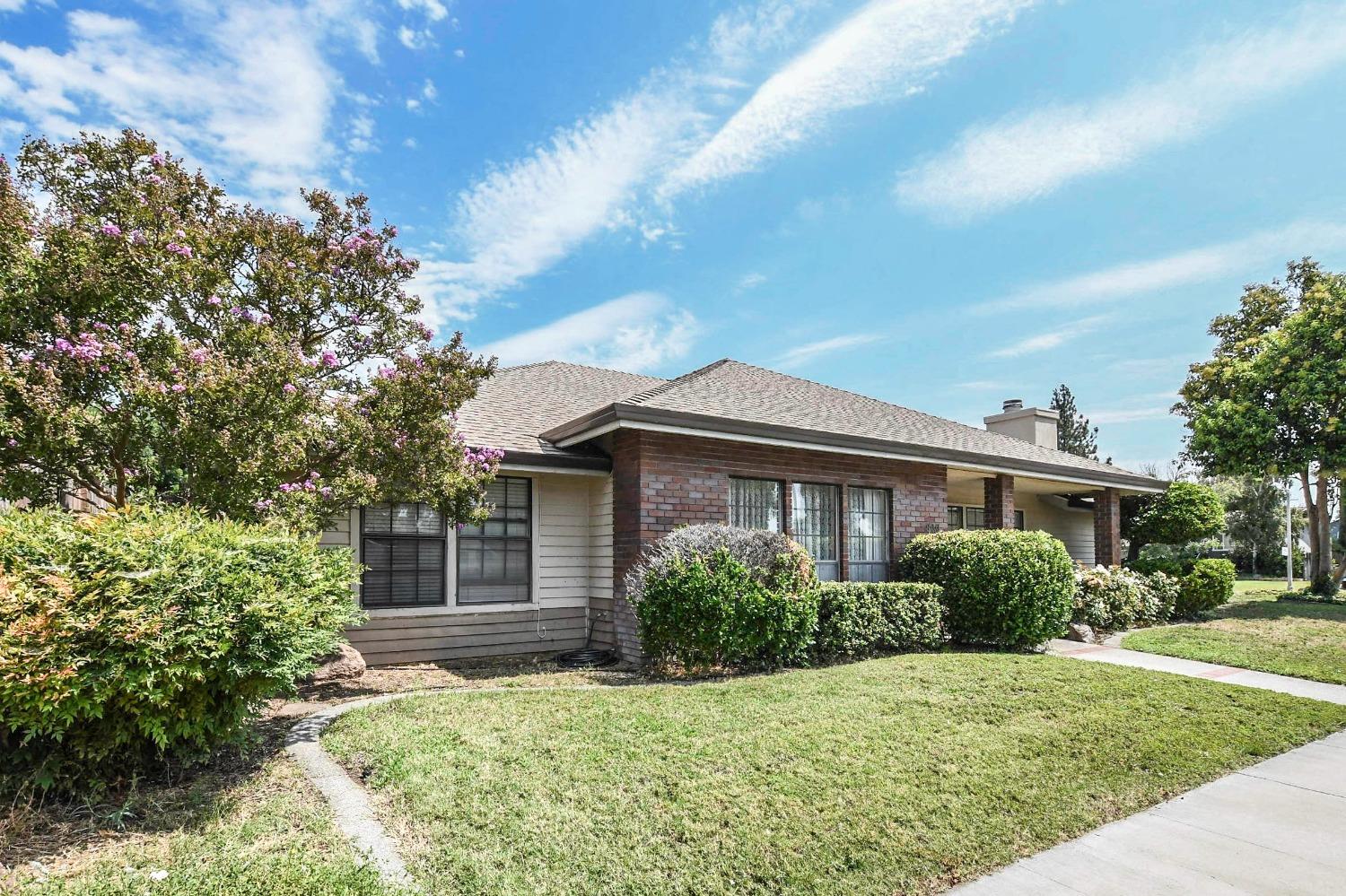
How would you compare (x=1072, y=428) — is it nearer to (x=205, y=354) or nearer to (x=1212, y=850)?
(x=1212, y=850)

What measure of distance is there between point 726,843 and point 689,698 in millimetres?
2851

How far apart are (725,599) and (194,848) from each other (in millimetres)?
5201

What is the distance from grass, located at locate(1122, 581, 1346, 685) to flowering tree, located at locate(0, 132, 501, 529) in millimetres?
10536

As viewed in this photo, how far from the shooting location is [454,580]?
30.7 ft

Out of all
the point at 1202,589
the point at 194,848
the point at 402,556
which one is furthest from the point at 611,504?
the point at 1202,589

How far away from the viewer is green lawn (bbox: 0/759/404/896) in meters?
3.27

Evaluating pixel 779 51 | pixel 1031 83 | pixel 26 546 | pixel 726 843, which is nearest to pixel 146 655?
pixel 26 546

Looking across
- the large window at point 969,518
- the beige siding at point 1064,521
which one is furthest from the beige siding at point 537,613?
the beige siding at point 1064,521

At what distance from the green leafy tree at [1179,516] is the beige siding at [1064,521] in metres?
1.53

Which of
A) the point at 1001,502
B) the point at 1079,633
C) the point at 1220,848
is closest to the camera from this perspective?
Result: the point at 1220,848

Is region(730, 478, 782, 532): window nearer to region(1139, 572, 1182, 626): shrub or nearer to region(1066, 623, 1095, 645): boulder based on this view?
region(1066, 623, 1095, 645): boulder

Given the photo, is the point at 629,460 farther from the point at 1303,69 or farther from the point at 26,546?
the point at 1303,69

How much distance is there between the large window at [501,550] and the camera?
9.55 m

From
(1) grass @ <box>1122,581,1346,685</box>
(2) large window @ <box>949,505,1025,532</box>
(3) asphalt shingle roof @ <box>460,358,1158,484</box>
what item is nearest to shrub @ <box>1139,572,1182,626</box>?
(1) grass @ <box>1122,581,1346,685</box>
